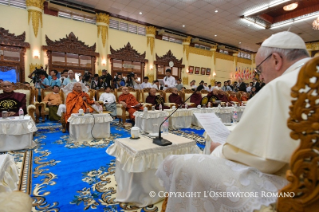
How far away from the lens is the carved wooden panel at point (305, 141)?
0.52 m

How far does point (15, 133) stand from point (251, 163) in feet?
11.5

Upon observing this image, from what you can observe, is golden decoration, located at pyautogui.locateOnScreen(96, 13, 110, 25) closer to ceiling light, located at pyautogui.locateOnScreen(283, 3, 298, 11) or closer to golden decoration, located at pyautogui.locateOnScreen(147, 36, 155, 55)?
golden decoration, located at pyautogui.locateOnScreen(147, 36, 155, 55)

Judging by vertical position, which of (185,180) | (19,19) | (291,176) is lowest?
(185,180)

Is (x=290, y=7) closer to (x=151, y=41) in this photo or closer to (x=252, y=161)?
(x=151, y=41)

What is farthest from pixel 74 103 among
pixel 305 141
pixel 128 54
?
pixel 128 54

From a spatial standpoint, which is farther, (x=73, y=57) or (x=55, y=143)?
(x=73, y=57)

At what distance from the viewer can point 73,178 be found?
206cm

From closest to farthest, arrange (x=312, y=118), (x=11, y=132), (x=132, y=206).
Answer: (x=312, y=118) < (x=132, y=206) < (x=11, y=132)

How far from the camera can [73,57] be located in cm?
802

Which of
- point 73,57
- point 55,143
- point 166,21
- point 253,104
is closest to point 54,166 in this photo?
point 55,143

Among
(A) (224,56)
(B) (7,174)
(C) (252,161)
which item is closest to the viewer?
(C) (252,161)

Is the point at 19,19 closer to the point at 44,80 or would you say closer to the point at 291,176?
the point at 44,80

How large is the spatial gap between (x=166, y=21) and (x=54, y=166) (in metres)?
8.85

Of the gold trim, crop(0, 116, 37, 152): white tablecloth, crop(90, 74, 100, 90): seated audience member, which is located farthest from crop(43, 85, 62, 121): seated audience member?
the gold trim
